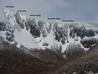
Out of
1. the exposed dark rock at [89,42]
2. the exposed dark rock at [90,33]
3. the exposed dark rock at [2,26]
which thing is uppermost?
the exposed dark rock at [2,26]

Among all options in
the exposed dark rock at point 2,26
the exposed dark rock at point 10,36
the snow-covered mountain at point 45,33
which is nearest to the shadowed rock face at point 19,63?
the exposed dark rock at point 10,36

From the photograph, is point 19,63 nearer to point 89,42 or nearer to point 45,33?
point 45,33

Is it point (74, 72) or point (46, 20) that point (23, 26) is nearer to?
point (46, 20)

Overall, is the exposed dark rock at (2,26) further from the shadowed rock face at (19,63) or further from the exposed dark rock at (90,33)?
the exposed dark rock at (90,33)

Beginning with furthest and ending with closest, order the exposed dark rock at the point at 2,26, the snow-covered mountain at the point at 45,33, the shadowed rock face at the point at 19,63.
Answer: the snow-covered mountain at the point at 45,33 → the exposed dark rock at the point at 2,26 → the shadowed rock face at the point at 19,63

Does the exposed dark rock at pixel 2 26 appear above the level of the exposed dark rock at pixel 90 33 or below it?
above

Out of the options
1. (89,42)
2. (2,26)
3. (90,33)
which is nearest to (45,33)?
(89,42)

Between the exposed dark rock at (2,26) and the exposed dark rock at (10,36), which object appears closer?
the exposed dark rock at (2,26)

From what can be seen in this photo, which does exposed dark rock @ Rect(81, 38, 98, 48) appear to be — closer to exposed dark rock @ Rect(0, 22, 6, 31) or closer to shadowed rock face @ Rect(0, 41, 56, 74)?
shadowed rock face @ Rect(0, 41, 56, 74)
